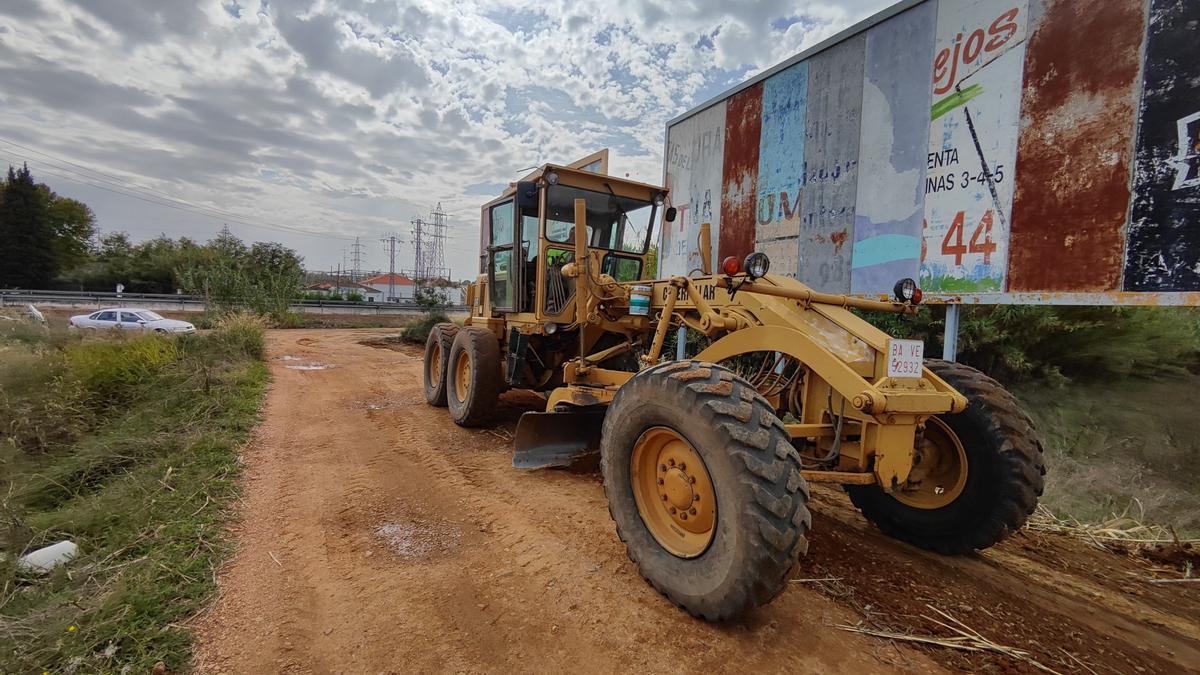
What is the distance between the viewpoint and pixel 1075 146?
455 centimetres

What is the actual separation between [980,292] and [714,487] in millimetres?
4026

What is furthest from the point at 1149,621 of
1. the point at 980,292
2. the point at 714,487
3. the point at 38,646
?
the point at 38,646

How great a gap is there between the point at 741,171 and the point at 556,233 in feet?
11.1

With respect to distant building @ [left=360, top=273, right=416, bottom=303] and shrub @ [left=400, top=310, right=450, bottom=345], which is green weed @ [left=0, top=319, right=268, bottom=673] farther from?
distant building @ [left=360, top=273, right=416, bottom=303]

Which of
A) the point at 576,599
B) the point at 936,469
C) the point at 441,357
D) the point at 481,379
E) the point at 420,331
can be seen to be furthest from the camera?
the point at 420,331

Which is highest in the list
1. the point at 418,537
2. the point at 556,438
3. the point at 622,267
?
the point at 622,267

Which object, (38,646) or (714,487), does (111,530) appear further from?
(714,487)

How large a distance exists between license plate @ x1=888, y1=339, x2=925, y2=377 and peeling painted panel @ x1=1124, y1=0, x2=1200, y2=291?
247cm

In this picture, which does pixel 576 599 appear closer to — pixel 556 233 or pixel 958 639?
pixel 958 639

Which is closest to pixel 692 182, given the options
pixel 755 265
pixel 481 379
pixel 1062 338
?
pixel 481 379

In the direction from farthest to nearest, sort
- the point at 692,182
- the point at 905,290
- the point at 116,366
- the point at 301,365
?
the point at 301,365 → the point at 116,366 → the point at 692,182 → the point at 905,290

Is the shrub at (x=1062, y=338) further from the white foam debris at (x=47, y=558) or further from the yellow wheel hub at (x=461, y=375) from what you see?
the white foam debris at (x=47, y=558)

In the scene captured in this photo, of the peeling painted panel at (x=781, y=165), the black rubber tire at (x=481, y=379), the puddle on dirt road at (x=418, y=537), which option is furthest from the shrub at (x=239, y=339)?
the peeling painted panel at (x=781, y=165)

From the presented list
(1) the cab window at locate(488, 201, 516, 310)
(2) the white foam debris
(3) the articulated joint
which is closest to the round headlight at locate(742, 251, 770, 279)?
(3) the articulated joint
